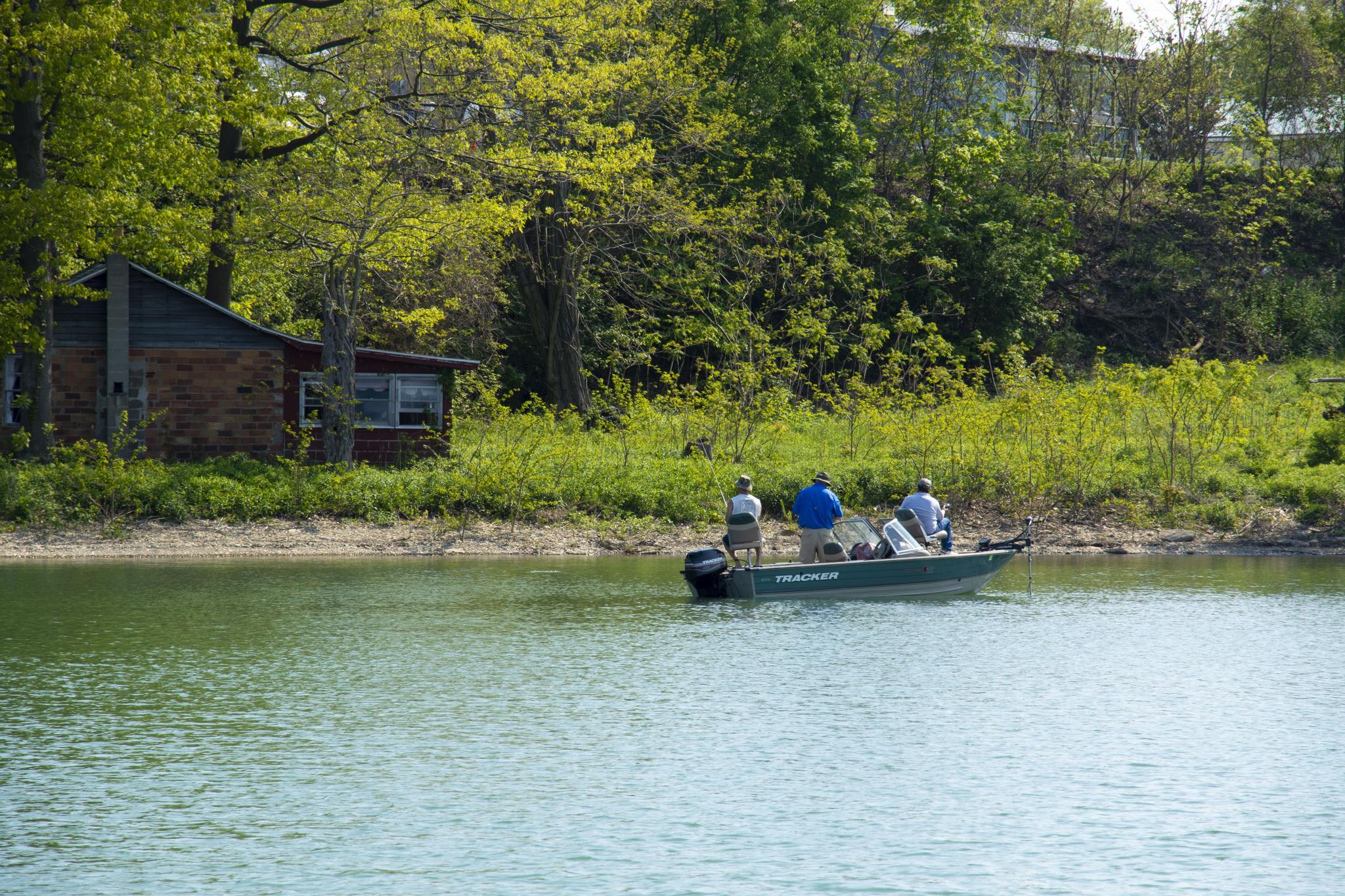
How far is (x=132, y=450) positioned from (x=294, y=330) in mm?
8641

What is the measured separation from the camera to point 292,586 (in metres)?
21.9

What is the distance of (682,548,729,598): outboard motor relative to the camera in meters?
19.5

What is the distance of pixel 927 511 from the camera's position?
71.9 ft

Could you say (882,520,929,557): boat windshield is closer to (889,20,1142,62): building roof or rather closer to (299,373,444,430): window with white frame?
(299,373,444,430): window with white frame

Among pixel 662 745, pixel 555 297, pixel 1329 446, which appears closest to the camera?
pixel 662 745

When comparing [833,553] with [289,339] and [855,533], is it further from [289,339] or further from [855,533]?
[289,339]

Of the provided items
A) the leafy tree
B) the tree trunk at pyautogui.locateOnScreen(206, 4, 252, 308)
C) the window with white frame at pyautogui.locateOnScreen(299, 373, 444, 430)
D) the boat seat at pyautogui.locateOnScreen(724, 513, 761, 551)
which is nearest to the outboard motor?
the boat seat at pyautogui.locateOnScreen(724, 513, 761, 551)

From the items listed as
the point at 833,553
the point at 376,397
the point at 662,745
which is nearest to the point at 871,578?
the point at 833,553

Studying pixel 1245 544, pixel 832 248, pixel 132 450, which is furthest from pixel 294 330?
pixel 1245 544

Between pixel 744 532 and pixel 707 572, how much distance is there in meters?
0.81

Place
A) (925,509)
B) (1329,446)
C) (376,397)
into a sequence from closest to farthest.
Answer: (925,509)
(1329,446)
(376,397)

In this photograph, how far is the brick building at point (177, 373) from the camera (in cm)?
3061

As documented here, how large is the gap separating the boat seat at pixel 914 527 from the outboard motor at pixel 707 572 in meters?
3.27

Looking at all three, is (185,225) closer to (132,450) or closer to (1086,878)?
(132,450)
